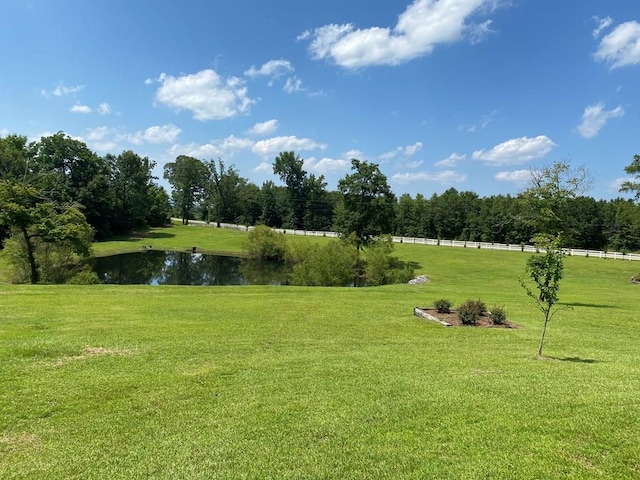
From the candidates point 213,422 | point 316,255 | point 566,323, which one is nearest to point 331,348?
point 213,422

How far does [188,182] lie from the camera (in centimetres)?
10719

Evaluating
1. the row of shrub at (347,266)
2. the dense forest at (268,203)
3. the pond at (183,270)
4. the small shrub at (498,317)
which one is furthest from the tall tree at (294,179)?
the small shrub at (498,317)

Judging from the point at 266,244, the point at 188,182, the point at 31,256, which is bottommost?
the point at 31,256

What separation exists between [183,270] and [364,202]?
76.2 ft

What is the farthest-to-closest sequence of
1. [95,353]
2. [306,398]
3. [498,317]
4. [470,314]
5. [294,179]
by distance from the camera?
[294,179]
[470,314]
[498,317]
[95,353]
[306,398]

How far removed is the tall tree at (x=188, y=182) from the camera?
4220 inches

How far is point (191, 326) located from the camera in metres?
12.9

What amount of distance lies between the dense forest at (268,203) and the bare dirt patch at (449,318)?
662 cm

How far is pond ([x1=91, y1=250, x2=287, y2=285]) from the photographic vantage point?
43.5 meters

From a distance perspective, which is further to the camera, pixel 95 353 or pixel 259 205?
pixel 259 205

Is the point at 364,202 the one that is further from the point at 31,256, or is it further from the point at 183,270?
the point at 31,256

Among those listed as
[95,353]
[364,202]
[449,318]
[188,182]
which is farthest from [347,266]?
[188,182]

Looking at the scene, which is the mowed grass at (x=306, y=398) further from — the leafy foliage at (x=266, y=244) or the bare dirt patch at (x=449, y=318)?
the leafy foliage at (x=266, y=244)

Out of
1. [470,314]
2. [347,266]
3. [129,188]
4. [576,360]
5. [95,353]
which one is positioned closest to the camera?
[95,353]
